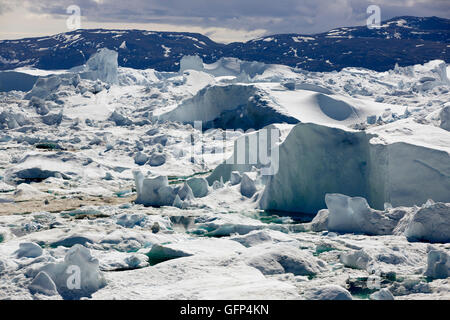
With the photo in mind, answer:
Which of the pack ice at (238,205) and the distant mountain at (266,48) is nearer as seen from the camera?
the pack ice at (238,205)

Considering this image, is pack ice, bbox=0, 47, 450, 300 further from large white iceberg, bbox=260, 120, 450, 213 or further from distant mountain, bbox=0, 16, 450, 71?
distant mountain, bbox=0, 16, 450, 71

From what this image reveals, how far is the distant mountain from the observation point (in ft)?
194

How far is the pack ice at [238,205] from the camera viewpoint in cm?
585

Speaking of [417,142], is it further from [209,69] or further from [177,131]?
[209,69]

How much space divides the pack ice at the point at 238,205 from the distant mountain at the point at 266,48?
37.3 meters

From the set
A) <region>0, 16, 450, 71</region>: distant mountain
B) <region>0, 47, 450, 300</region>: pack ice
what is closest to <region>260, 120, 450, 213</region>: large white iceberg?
<region>0, 47, 450, 300</region>: pack ice

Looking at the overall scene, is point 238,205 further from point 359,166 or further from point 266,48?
point 266,48

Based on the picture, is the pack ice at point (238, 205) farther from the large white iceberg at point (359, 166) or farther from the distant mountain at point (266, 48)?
the distant mountain at point (266, 48)

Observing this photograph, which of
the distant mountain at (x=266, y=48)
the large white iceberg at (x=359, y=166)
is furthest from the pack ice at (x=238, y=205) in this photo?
the distant mountain at (x=266, y=48)

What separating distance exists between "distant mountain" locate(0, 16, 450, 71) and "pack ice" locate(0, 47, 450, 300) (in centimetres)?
3729

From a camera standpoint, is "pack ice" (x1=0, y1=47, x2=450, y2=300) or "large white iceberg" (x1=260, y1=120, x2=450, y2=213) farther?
"large white iceberg" (x1=260, y1=120, x2=450, y2=213)

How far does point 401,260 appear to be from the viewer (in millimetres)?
6934

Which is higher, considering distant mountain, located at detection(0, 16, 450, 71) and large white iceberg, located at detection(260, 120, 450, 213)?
distant mountain, located at detection(0, 16, 450, 71)

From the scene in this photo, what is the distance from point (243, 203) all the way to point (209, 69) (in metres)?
28.3
